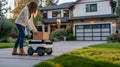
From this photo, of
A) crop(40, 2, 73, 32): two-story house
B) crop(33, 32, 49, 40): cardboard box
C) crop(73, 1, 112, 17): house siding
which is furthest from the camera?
crop(40, 2, 73, 32): two-story house

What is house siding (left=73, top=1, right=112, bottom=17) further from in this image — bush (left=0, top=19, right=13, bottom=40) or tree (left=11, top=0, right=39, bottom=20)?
bush (left=0, top=19, right=13, bottom=40)

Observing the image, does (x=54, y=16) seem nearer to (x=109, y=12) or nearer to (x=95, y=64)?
(x=109, y=12)

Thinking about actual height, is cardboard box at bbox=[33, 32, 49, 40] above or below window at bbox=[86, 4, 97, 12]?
below

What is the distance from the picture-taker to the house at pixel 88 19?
30766 mm

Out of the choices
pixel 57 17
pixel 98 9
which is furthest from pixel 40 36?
pixel 57 17

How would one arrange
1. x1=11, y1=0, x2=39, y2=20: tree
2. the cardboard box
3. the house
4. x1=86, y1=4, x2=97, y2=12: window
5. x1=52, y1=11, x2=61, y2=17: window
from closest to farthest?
the cardboard box < the house < x1=86, y1=4, x2=97, y2=12: window < x1=52, y1=11, x2=61, y2=17: window < x1=11, y1=0, x2=39, y2=20: tree

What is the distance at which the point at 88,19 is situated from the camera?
32188 mm

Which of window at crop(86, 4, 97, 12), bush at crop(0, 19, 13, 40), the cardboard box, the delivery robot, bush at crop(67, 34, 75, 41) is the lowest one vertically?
bush at crop(67, 34, 75, 41)

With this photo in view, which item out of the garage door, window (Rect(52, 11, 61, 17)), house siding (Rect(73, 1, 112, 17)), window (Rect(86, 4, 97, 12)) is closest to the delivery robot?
the garage door

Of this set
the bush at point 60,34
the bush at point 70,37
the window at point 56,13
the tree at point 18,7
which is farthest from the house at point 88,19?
the tree at point 18,7

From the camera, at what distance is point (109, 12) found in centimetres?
3186

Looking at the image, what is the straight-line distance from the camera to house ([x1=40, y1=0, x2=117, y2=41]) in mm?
30766

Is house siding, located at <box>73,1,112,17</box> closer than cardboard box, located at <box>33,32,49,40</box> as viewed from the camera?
No

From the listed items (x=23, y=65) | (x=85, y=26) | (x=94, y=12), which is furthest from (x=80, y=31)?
(x=23, y=65)
